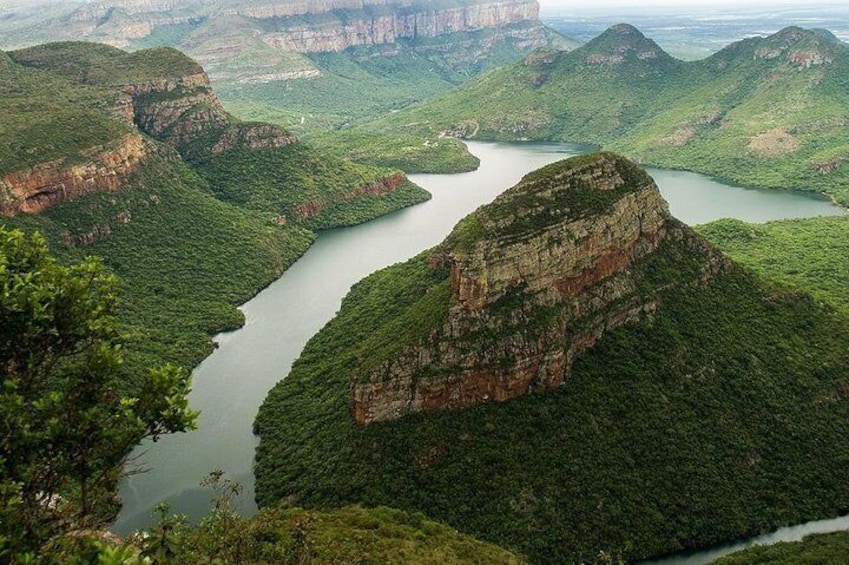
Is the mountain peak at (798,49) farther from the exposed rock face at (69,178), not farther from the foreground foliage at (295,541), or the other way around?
the foreground foliage at (295,541)

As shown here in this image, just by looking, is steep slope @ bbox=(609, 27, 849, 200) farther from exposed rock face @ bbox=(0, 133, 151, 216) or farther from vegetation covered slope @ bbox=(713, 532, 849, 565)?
exposed rock face @ bbox=(0, 133, 151, 216)

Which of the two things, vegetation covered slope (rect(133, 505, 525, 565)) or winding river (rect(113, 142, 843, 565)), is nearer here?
vegetation covered slope (rect(133, 505, 525, 565))

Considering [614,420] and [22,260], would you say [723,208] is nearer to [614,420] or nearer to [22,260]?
[614,420]

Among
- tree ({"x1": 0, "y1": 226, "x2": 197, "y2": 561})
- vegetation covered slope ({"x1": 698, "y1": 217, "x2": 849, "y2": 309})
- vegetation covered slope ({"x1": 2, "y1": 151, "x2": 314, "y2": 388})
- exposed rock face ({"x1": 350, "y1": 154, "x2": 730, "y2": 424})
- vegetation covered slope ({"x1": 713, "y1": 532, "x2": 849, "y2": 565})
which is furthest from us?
vegetation covered slope ({"x1": 698, "y1": 217, "x2": 849, "y2": 309})

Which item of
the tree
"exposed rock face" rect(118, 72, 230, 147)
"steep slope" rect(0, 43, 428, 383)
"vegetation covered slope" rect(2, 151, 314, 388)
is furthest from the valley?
"exposed rock face" rect(118, 72, 230, 147)

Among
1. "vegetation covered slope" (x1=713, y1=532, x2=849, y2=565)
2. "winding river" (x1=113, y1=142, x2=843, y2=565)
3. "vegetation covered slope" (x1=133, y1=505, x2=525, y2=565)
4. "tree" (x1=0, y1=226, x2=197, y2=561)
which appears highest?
"tree" (x1=0, y1=226, x2=197, y2=561)

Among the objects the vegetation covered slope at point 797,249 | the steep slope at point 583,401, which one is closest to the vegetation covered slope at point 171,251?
the steep slope at point 583,401
